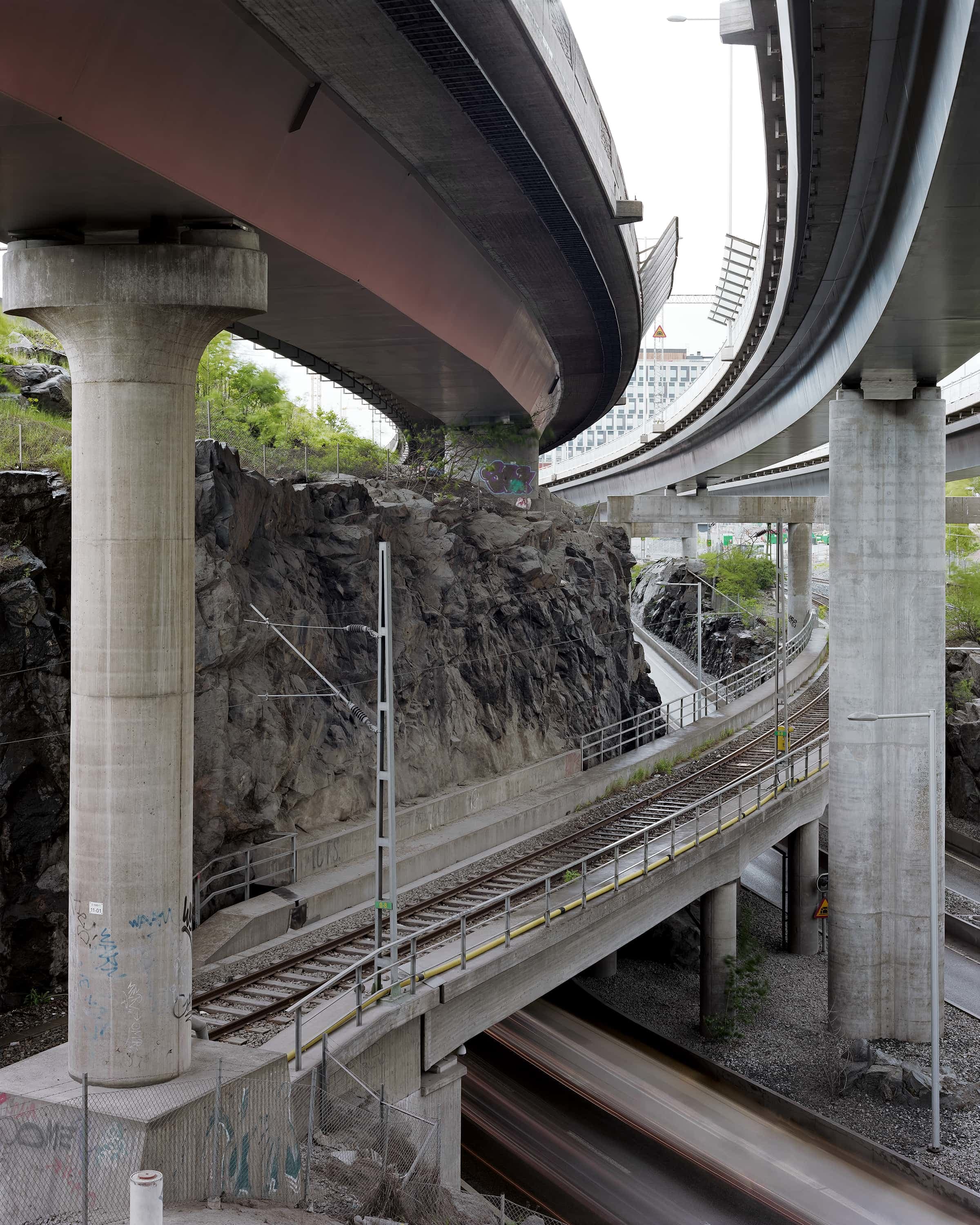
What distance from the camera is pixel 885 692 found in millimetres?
25797

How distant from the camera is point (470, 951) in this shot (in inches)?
754

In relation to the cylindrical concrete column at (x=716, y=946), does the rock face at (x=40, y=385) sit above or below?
above

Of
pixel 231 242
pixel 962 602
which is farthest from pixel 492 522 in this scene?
pixel 962 602

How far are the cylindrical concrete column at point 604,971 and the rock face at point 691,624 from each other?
108 ft

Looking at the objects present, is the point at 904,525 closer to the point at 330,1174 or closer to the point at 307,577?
the point at 307,577

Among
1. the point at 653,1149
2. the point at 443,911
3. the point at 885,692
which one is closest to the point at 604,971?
the point at 653,1149

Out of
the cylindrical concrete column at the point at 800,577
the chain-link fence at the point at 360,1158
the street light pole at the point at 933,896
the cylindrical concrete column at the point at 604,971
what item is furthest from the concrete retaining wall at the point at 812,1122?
the cylindrical concrete column at the point at 800,577

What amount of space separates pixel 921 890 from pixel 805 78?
19205 millimetres

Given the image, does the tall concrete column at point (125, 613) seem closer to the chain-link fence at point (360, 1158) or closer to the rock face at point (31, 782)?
the chain-link fence at point (360, 1158)

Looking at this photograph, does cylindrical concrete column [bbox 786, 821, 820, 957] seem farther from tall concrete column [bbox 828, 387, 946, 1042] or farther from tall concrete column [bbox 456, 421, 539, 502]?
tall concrete column [bbox 456, 421, 539, 502]

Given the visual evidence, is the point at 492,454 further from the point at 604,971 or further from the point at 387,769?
the point at 387,769

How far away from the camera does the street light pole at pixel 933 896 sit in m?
21.5

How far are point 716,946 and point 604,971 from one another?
4.00 meters

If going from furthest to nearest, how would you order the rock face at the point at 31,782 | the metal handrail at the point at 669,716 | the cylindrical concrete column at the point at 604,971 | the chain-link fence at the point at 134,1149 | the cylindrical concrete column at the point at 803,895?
the metal handrail at the point at 669,716
the cylindrical concrete column at the point at 803,895
the cylindrical concrete column at the point at 604,971
the rock face at the point at 31,782
the chain-link fence at the point at 134,1149
